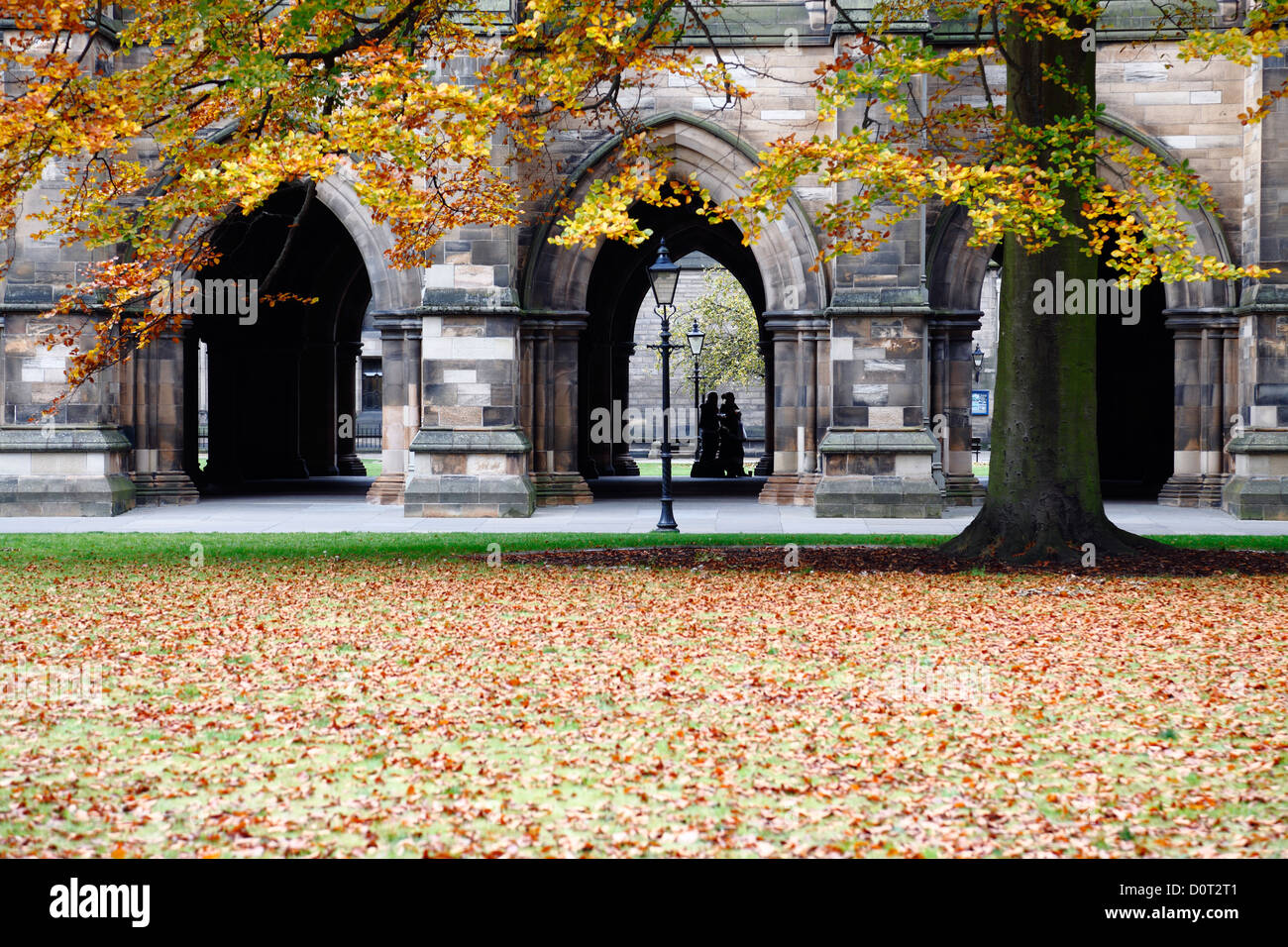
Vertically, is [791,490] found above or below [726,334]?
below

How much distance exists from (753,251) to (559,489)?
4.19 m

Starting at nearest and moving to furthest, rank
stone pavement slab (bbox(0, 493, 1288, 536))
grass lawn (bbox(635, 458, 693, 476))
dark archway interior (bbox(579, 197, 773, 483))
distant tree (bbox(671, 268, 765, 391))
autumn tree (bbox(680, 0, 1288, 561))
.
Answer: autumn tree (bbox(680, 0, 1288, 561)) < stone pavement slab (bbox(0, 493, 1288, 536)) < dark archway interior (bbox(579, 197, 773, 483)) < grass lawn (bbox(635, 458, 693, 476)) < distant tree (bbox(671, 268, 765, 391))

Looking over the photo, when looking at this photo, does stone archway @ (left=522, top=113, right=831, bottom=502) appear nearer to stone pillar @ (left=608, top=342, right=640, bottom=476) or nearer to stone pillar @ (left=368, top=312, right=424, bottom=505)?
stone pillar @ (left=368, top=312, right=424, bottom=505)

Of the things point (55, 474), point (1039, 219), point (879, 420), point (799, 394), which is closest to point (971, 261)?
point (879, 420)

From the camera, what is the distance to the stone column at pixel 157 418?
722 inches

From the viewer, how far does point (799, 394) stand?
726 inches

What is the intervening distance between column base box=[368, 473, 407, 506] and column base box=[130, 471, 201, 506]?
255 cm

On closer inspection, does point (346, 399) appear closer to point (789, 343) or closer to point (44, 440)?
point (44, 440)

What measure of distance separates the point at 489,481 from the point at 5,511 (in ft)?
20.1

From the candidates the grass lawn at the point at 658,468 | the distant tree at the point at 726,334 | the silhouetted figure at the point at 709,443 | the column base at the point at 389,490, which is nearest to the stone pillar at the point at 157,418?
the column base at the point at 389,490

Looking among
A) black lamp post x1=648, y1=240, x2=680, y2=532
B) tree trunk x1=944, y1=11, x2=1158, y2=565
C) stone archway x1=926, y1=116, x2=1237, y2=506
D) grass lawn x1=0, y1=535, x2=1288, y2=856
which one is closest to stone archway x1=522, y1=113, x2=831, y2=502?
stone archway x1=926, y1=116, x2=1237, y2=506

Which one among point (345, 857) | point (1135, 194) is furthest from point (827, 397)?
point (345, 857)

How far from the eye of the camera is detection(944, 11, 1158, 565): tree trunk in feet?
38.4

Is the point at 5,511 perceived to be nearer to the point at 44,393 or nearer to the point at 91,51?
the point at 44,393
